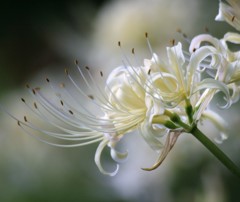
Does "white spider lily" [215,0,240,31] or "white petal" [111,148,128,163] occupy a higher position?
"white spider lily" [215,0,240,31]

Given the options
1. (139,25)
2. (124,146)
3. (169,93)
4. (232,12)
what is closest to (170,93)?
(169,93)

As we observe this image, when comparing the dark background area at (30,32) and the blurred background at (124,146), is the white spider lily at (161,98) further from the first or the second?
the dark background area at (30,32)

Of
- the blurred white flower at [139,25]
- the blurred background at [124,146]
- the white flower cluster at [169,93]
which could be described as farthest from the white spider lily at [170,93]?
the blurred white flower at [139,25]

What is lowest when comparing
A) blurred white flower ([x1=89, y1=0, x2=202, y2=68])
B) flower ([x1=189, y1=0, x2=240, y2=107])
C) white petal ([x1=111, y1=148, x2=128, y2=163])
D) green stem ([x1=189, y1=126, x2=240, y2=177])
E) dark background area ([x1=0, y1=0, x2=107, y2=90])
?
green stem ([x1=189, y1=126, x2=240, y2=177])

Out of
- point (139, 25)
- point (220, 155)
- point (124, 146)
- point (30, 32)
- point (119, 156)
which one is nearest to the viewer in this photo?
point (220, 155)

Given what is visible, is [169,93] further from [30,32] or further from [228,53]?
[30,32]

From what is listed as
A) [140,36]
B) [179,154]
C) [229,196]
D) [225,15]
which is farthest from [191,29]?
[225,15]

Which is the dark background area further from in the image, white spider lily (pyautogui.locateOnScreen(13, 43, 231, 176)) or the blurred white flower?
white spider lily (pyautogui.locateOnScreen(13, 43, 231, 176))

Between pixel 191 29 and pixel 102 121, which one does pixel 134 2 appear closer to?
pixel 191 29

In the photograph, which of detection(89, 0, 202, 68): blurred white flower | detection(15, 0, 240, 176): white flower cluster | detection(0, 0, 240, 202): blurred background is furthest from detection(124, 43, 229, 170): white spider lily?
detection(89, 0, 202, 68): blurred white flower
